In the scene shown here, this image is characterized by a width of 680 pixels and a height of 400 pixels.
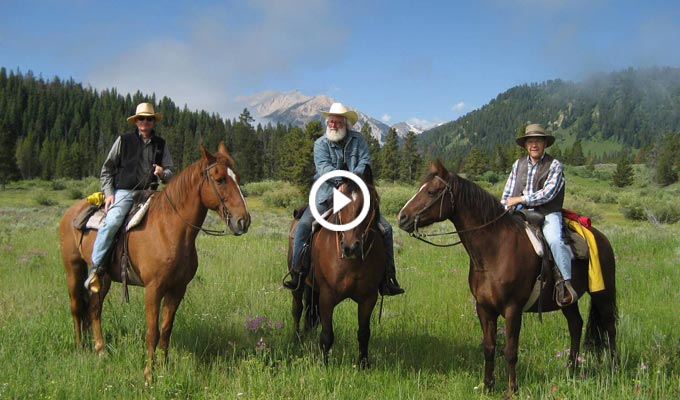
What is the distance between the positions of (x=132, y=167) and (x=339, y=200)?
Result: 9.95 feet

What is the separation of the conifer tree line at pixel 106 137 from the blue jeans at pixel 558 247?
1592 inches

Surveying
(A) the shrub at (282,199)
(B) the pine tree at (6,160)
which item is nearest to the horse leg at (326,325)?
(A) the shrub at (282,199)

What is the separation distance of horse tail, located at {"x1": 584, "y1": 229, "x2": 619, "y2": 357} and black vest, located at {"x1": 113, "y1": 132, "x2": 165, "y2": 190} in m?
6.38

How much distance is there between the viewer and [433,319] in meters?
7.50

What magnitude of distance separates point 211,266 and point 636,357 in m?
8.59

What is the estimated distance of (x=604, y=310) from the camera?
6.05m

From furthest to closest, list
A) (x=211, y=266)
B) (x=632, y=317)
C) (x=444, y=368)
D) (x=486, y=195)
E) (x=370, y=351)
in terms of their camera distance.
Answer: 1. (x=211, y=266)
2. (x=632, y=317)
3. (x=370, y=351)
4. (x=444, y=368)
5. (x=486, y=195)

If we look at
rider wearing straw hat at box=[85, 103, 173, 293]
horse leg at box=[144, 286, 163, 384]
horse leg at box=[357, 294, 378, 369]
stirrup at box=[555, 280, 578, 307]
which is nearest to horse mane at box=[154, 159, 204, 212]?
rider wearing straw hat at box=[85, 103, 173, 293]

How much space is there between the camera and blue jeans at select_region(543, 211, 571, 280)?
5.31m

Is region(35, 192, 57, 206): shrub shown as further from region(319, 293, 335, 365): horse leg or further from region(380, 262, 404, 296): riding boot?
region(380, 262, 404, 296): riding boot

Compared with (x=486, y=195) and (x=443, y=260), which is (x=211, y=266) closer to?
(x=443, y=260)

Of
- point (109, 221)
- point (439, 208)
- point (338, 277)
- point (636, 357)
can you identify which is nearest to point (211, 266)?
point (109, 221)

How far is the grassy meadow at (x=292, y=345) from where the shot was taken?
183 inches

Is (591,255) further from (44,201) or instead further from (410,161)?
(410,161)
